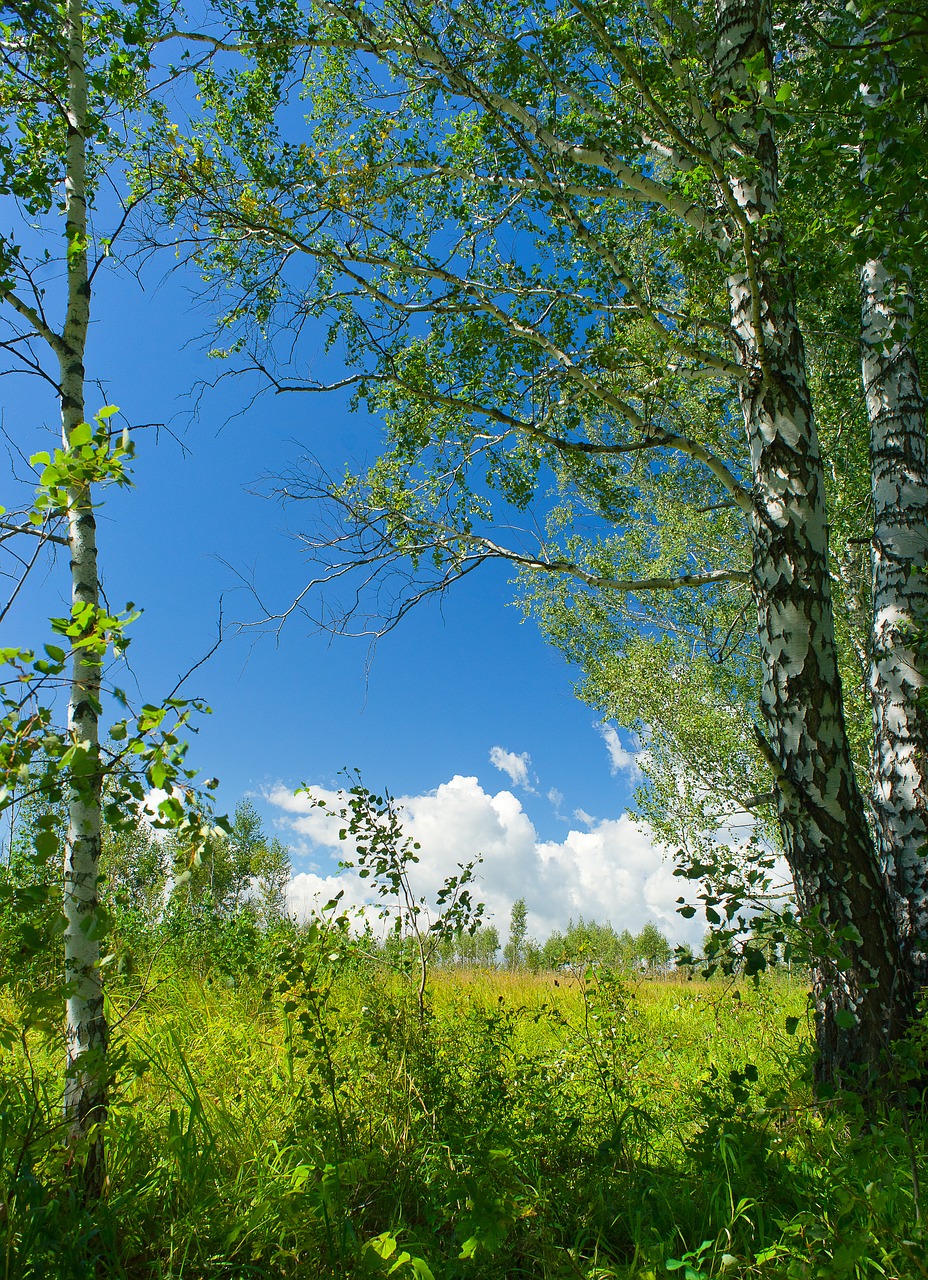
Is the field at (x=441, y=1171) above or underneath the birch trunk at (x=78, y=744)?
underneath

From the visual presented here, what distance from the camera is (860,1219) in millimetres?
2166

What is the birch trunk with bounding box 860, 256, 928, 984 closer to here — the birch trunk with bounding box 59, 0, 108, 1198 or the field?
the field

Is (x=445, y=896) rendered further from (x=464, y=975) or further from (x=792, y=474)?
(x=464, y=975)

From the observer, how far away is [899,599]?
416 cm

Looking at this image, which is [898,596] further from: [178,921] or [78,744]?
[178,921]

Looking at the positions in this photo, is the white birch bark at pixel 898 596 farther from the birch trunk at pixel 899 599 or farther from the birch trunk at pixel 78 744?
the birch trunk at pixel 78 744

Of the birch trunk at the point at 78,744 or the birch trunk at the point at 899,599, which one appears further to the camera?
the birch trunk at the point at 899,599

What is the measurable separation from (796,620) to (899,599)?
96cm

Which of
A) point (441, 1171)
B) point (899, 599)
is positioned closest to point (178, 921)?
point (441, 1171)

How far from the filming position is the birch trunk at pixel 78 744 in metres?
2.39

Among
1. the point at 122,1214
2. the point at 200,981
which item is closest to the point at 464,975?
the point at 200,981

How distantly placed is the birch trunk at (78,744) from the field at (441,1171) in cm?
13

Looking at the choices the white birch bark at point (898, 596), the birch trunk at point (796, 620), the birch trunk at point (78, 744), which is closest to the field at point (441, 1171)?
the birch trunk at point (78, 744)

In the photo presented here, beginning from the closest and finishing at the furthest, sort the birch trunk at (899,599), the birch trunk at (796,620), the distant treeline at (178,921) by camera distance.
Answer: the distant treeline at (178,921) < the birch trunk at (796,620) < the birch trunk at (899,599)
